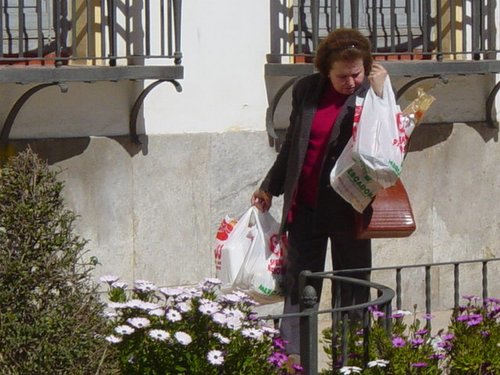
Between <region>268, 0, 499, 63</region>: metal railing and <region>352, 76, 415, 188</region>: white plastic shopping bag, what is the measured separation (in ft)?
7.30

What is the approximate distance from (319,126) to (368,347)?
1394mm

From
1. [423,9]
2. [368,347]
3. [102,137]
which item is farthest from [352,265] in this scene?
[423,9]

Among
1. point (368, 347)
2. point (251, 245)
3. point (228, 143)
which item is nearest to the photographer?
point (368, 347)

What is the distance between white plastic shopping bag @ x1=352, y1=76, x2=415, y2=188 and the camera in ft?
23.0

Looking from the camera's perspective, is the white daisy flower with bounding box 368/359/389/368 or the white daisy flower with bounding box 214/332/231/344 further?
the white daisy flower with bounding box 368/359/389/368

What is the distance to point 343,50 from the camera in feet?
23.7

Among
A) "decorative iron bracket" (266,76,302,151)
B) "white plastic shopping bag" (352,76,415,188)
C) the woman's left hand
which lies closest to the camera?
"white plastic shopping bag" (352,76,415,188)

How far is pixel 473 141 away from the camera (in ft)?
32.9

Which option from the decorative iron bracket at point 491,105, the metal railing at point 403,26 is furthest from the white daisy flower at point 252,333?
the decorative iron bracket at point 491,105

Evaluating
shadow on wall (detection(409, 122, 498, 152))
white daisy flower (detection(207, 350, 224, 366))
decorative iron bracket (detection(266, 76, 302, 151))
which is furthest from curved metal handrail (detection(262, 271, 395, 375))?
shadow on wall (detection(409, 122, 498, 152))

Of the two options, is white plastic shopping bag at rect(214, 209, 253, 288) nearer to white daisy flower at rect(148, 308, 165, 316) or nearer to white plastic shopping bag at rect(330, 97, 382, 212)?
white plastic shopping bag at rect(330, 97, 382, 212)

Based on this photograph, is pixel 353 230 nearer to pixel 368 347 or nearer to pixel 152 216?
pixel 368 347

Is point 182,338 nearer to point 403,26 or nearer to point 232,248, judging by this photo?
point 232,248

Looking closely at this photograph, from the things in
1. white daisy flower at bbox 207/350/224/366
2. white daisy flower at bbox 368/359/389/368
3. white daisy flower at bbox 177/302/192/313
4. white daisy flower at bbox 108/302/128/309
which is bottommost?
white daisy flower at bbox 368/359/389/368
